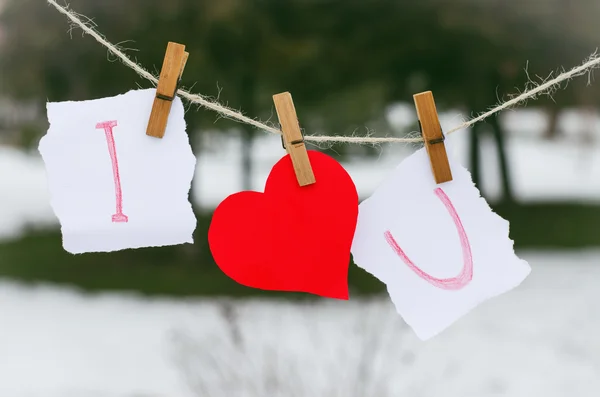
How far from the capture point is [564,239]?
444 cm

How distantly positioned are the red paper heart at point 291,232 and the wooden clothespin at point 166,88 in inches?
4.1

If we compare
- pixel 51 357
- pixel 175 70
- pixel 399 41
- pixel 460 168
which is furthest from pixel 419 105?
pixel 399 41

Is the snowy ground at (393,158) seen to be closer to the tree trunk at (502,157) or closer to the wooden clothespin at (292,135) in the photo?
the tree trunk at (502,157)

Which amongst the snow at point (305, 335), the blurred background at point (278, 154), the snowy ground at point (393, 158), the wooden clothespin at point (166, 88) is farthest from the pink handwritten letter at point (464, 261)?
the snowy ground at point (393, 158)

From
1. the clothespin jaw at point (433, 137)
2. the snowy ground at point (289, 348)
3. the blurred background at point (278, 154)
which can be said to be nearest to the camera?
the clothespin jaw at point (433, 137)

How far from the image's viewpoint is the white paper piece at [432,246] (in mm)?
582

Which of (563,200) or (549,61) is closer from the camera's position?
(549,61)

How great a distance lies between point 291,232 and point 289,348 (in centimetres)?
220

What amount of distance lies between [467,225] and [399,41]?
2.89 m

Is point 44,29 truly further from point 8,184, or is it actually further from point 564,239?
point 564,239

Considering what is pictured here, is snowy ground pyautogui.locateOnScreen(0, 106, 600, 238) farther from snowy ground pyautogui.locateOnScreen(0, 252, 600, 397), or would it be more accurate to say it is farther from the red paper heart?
the red paper heart

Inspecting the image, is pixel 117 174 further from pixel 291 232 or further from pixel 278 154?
pixel 278 154

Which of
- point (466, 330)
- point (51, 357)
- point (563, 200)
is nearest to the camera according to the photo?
point (51, 357)

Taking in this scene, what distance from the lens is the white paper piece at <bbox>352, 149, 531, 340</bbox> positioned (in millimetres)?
582
